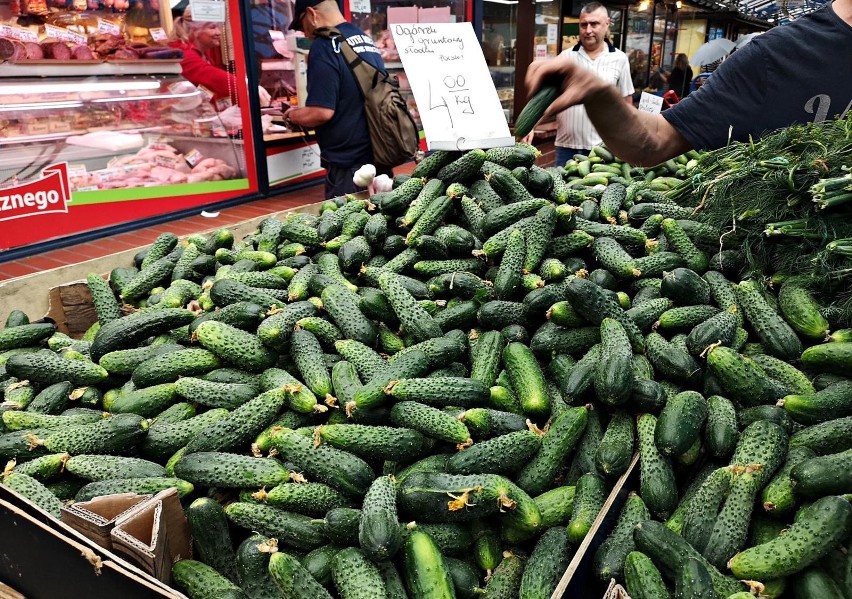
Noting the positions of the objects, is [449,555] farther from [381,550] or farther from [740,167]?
[740,167]

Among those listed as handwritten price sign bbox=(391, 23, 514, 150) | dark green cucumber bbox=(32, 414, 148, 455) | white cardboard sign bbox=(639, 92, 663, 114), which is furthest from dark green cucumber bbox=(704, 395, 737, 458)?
white cardboard sign bbox=(639, 92, 663, 114)

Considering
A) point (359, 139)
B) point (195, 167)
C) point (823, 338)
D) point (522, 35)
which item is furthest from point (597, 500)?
point (522, 35)

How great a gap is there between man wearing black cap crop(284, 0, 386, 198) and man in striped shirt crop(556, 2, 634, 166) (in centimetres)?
267

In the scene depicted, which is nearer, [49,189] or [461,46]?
[461,46]

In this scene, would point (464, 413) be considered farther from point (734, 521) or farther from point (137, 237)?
point (137, 237)

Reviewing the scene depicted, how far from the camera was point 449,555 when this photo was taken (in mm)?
1757

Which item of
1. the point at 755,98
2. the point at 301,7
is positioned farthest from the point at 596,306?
the point at 301,7

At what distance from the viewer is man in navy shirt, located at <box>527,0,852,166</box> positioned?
3318mm

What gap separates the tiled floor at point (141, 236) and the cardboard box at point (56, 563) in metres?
3.81

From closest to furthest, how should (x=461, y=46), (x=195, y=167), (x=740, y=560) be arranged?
(x=740, y=560) → (x=461, y=46) → (x=195, y=167)

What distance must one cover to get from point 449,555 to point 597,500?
47 cm

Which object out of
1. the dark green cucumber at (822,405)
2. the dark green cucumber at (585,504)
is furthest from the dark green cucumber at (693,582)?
the dark green cucumber at (822,405)

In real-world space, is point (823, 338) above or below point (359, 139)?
below

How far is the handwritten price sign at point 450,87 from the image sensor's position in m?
3.64
